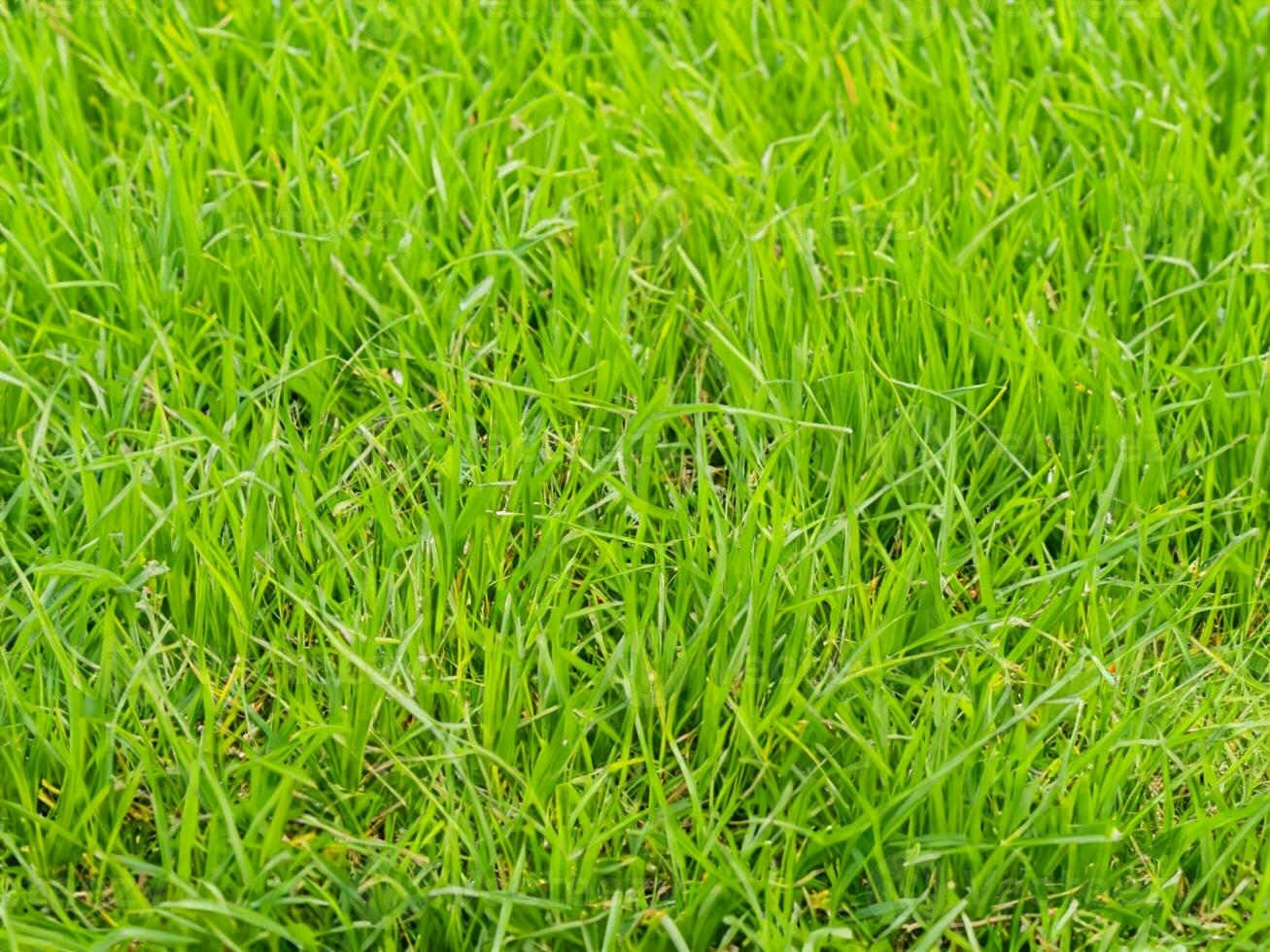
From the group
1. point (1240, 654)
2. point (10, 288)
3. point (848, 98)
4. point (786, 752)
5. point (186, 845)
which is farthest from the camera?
point (848, 98)

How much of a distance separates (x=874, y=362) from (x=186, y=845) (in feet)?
3.80

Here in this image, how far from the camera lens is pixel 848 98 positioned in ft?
9.23

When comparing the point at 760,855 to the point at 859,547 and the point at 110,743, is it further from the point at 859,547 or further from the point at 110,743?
the point at 110,743

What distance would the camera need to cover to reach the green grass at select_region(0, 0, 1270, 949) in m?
1.70

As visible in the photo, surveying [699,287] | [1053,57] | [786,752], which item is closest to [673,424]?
[699,287]

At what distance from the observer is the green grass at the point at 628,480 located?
66.8 inches

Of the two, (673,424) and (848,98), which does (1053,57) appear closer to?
(848,98)

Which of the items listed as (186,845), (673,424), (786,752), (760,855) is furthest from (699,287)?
(186,845)

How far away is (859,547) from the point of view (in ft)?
6.70

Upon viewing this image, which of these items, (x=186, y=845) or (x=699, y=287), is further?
(x=699, y=287)

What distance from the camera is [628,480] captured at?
6.72ft

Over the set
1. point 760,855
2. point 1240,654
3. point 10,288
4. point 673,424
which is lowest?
point 1240,654

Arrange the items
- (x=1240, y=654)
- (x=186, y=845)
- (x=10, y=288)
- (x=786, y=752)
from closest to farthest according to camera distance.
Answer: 1. (x=186, y=845)
2. (x=786, y=752)
3. (x=1240, y=654)
4. (x=10, y=288)

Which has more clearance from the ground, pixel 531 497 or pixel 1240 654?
pixel 531 497
